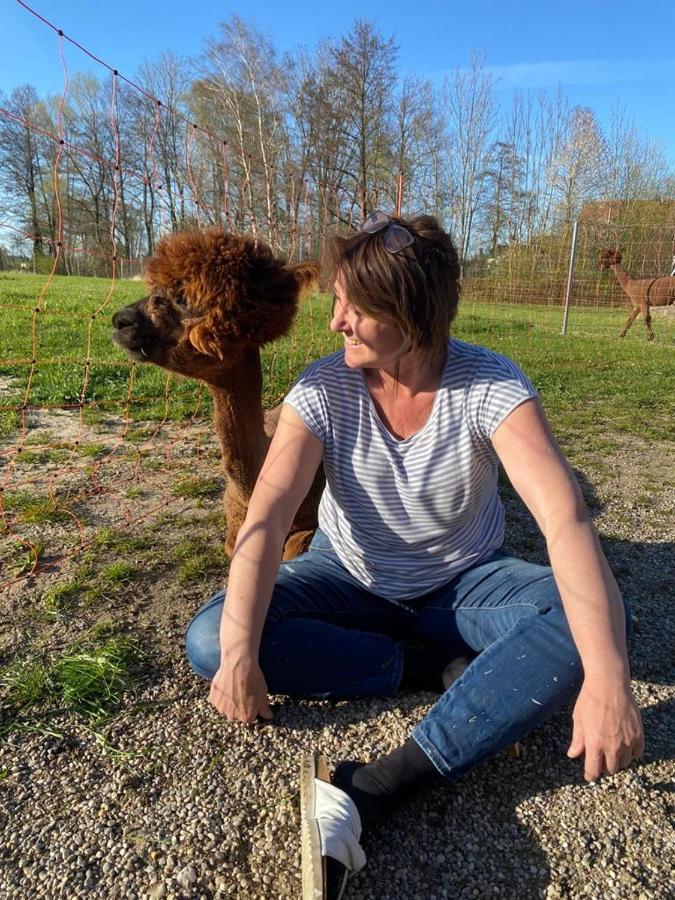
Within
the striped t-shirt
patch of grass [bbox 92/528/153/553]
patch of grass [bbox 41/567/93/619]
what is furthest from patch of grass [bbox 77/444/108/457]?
the striped t-shirt

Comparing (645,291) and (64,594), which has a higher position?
(645,291)

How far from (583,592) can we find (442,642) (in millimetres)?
573

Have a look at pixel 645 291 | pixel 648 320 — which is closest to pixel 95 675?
pixel 648 320

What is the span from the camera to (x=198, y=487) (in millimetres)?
3379

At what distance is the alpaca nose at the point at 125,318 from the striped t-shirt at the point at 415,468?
0.74 meters

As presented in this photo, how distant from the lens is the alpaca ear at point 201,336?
2113mm

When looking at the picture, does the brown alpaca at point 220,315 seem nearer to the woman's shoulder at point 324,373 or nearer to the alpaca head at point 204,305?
the alpaca head at point 204,305

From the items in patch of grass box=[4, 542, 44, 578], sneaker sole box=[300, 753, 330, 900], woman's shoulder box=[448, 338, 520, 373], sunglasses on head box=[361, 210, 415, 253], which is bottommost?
patch of grass box=[4, 542, 44, 578]

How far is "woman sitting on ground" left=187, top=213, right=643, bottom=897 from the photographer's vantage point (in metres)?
1.38

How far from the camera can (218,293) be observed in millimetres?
2115

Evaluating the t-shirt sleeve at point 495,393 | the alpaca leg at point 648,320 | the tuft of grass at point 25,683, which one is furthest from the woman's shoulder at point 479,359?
the alpaca leg at point 648,320

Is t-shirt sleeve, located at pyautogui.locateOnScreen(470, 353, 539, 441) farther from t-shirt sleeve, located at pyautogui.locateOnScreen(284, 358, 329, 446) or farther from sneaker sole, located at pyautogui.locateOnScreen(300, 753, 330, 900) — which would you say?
sneaker sole, located at pyautogui.locateOnScreen(300, 753, 330, 900)

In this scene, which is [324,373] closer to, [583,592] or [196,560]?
[583,592]

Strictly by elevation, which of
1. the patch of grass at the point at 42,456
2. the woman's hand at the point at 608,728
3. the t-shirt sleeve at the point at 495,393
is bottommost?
the patch of grass at the point at 42,456
